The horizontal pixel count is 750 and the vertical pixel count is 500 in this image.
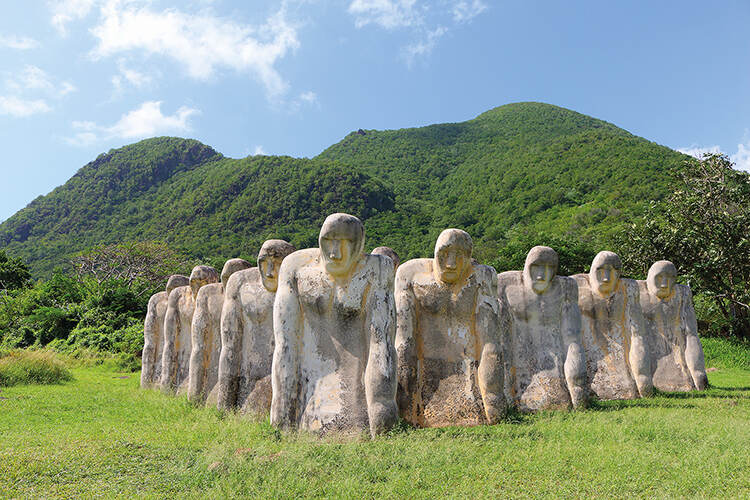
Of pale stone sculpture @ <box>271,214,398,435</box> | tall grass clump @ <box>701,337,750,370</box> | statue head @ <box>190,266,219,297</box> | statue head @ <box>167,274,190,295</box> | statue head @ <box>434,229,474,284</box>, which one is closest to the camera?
pale stone sculpture @ <box>271,214,398,435</box>

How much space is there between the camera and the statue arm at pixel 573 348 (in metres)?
8.03

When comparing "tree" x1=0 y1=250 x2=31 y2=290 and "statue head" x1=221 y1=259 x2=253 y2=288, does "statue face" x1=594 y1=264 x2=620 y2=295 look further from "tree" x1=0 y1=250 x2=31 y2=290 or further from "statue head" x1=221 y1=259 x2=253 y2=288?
"tree" x1=0 y1=250 x2=31 y2=290

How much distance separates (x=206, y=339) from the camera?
9211 millimetres

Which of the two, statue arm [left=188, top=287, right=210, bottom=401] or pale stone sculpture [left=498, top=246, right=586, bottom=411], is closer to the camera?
pale stone sculpture [left=498, top=246, right=586, bottom=411]

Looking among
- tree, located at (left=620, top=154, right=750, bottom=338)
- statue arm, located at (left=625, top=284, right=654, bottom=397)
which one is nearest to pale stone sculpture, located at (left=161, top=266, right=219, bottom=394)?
statue arm, located at (left=625, top=284, right=654, bottom=397)

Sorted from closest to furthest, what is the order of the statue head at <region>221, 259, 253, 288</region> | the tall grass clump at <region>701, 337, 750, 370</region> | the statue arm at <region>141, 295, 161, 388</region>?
the statue head at <region>221, 259, 253, 288</region> → the statue arm at <region>141, 295, 161, 388</region> → the tall grass clump at <region>701, 337, 750, 370</region>

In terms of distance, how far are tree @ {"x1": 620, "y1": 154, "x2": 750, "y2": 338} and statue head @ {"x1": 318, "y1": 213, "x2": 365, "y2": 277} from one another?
1520 centimetres

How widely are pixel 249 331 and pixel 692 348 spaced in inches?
348

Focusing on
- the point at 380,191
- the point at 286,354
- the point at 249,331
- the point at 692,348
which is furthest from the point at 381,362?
the point at 380,191

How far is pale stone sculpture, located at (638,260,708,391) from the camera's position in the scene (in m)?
10.8

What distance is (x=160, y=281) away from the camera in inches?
1192

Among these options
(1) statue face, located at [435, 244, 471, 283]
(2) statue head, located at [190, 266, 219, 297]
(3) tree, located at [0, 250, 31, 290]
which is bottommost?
(1) statue face, located at [435, 244, 471, 283]

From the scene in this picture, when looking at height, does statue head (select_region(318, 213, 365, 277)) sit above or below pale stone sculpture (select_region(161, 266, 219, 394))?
above

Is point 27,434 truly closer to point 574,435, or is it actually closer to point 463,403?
point 463,403
